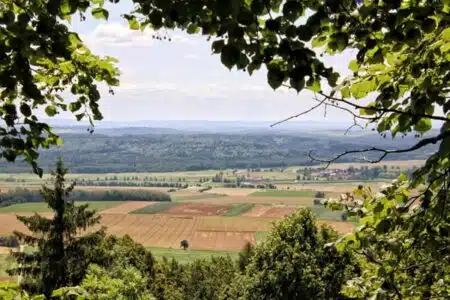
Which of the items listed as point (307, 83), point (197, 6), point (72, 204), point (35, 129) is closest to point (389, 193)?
point (307, 83)

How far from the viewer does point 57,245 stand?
31.3 meters

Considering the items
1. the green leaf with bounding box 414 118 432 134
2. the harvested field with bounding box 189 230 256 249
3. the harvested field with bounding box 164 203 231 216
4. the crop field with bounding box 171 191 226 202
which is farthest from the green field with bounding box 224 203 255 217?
the green leaf with bounding box 414 118 432 134

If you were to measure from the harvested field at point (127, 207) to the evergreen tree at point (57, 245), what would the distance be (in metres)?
105

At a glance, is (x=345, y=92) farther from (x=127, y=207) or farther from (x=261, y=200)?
(x=261, y=200)

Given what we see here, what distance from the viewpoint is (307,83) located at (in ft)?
11.1

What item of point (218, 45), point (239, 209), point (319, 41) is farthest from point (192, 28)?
point (239, 209)

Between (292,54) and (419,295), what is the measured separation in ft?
16.4

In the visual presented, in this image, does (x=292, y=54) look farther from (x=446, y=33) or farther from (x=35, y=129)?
(x=35, y=129)

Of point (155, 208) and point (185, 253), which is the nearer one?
point (185, 253)

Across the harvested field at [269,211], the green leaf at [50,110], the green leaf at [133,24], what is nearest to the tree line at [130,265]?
the green leaf at [50,110]

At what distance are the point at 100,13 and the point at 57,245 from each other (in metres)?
29.6

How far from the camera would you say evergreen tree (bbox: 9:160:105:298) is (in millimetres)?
29703

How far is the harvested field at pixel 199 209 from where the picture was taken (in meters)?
137

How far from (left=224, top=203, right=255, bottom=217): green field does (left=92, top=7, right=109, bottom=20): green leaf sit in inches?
5035
